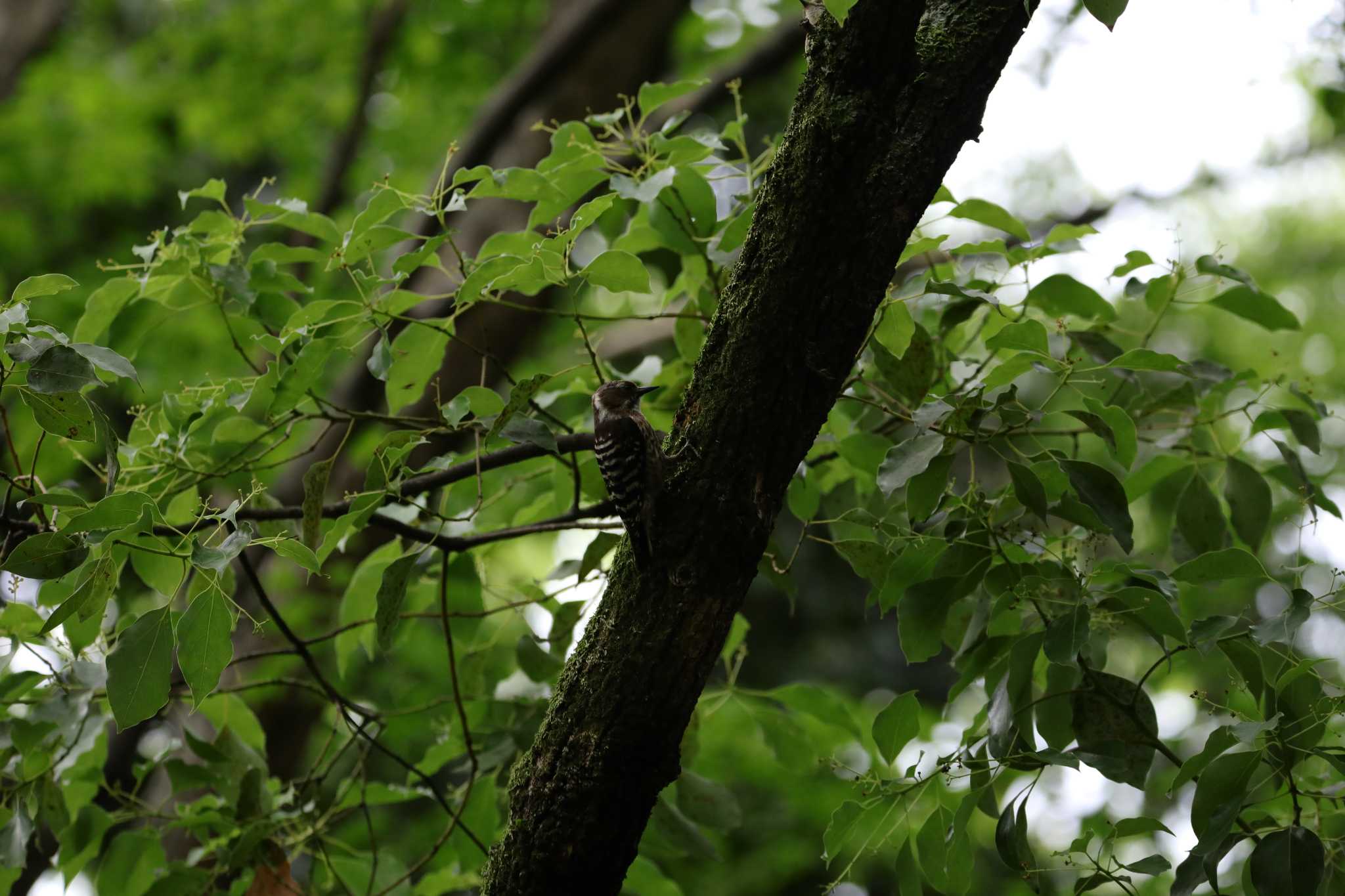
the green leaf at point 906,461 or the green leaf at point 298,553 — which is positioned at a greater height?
the green leaf at point 906,461

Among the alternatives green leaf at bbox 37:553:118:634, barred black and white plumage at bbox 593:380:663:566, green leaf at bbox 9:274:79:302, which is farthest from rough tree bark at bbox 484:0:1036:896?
green leaf at bbox 9:274:79:302

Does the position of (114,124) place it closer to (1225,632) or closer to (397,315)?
(397,315)

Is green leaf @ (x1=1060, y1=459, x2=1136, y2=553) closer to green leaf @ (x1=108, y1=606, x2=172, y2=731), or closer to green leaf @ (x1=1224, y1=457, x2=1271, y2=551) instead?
green leaf @ (x1=1224, y1=457, x2=1271, y2=551)

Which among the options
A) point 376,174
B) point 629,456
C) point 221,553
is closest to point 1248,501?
point 629,456

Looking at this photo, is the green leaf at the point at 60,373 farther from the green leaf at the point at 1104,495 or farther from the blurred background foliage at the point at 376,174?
the blurred background foliage at the point at 376,174

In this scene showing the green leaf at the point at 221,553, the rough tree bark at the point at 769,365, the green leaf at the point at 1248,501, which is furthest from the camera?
the green leaf at the point at 1248,501

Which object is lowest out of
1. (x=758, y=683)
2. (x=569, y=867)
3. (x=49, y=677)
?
(x=569, y=867)

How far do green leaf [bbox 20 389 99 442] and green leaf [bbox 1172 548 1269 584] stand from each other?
1791 mm

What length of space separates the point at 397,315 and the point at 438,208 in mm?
225

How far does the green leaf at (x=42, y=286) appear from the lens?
1693 millimetres

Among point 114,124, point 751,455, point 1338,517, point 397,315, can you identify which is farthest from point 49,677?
point 114,124

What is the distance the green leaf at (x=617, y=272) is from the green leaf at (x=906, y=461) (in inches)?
20.7

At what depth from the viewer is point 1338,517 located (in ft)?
6.96

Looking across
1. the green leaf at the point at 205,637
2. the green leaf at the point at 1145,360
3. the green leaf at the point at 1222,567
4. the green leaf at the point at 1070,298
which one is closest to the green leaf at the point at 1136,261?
the green leaf at the point at 1070,298
